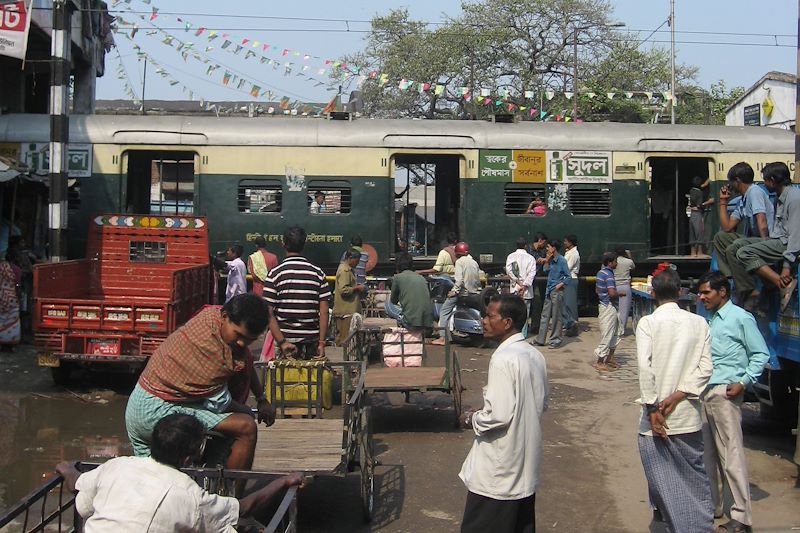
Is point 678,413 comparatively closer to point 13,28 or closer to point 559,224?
point 559,224

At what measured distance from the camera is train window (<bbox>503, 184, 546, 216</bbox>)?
48.4ft

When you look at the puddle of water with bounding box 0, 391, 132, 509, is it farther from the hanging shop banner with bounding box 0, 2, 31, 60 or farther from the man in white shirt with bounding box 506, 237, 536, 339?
the man in white shirt with bounding box 506, 237, 536, 339

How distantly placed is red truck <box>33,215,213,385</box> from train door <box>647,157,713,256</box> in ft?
29.3

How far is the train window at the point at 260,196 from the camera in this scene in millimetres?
14305

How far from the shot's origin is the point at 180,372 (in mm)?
4246

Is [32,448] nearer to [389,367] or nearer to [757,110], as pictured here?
[389,367]

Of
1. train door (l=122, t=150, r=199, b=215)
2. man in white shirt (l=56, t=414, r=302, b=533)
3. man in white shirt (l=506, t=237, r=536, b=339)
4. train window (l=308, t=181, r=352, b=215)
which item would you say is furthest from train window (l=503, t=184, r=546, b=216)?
man in white shirt (l=56, t=414, r=302, b=533)

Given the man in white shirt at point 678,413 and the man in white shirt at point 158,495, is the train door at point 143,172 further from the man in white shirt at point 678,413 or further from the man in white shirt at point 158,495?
the man in white shirt at point 158,495

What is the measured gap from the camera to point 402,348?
9.19m

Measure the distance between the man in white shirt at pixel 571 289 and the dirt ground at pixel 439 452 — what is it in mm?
2330

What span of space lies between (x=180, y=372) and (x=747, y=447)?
549 centimetres

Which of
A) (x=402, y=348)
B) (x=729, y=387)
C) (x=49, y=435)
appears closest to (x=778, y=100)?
(x=402, y=348)

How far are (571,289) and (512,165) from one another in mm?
2594

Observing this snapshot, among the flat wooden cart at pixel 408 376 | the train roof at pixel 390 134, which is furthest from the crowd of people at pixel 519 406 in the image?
the train roof at pixel 390 134
